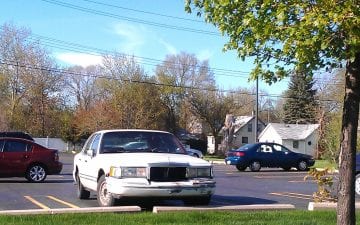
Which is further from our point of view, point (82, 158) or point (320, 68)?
point (82, 158)

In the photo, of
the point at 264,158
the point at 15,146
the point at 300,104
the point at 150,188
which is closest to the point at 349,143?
the point at 150,188

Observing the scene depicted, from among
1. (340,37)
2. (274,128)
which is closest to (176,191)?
(340,37)

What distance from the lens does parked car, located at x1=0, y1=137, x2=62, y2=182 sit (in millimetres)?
18859

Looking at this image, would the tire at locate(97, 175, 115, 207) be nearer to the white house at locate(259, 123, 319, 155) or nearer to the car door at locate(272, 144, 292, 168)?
the car door at locate(272, 144, 292, 168)

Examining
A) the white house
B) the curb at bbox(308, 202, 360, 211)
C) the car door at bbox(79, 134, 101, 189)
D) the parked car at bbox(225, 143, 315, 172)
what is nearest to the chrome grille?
the car door at bbox(79, 134, 101, 189)

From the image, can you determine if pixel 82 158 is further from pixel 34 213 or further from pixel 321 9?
pixel 321 9

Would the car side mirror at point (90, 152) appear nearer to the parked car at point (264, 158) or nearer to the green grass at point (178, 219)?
the green grass at point (178, 219)

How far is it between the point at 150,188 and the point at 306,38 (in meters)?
6.06

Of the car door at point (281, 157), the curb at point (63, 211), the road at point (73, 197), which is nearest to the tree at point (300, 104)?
the car door at point (281, 157)

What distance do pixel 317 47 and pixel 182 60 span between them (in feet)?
241

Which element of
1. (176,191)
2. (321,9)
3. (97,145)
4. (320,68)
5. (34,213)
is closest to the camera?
(321,9)

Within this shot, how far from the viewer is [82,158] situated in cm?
1322

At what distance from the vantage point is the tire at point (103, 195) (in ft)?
35.9

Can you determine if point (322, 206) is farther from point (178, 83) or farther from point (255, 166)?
point (178, 83)
